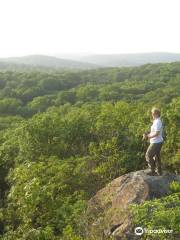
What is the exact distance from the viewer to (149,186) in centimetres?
1292

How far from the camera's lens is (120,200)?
1317 centimetres

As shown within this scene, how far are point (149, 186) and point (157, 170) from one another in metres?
0.96

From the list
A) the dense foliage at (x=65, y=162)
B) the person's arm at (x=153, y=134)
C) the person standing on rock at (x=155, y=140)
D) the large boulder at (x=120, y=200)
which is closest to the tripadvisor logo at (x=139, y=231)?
the large boulder at (x=120, y=200)

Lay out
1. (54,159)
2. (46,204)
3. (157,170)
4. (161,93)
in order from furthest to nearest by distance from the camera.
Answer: (161,93), (54,159), (46,204), (157,170)

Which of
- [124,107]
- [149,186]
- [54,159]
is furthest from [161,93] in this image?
[149,186]

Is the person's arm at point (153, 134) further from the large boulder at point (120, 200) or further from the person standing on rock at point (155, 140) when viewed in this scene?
the large boulder at point (120, 200)

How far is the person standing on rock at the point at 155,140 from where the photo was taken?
13.3 meters

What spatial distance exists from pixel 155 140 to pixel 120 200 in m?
1.88

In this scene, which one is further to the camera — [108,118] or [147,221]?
[108,118]

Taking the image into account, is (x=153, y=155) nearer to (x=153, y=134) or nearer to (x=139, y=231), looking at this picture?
(x=153, y=134)

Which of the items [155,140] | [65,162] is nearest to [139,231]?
[155,140]

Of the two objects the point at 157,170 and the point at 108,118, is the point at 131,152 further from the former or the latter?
the point at 157,170

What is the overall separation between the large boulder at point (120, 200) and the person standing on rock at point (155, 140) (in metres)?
0.34

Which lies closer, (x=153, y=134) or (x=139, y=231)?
(x=139, y=231)
